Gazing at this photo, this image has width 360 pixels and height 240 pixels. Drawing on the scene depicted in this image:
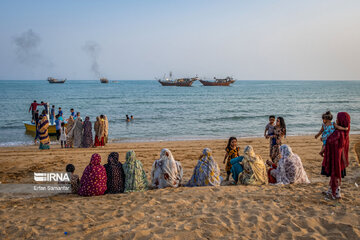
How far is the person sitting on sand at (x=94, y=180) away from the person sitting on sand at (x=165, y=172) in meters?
1.12

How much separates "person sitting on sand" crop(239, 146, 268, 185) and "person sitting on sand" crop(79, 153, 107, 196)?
2.95 m

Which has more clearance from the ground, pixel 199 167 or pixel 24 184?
A: pixel 199 167

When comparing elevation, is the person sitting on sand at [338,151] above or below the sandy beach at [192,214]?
above

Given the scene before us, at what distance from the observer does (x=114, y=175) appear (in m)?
5.85

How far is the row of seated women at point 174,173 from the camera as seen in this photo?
578 centimetres

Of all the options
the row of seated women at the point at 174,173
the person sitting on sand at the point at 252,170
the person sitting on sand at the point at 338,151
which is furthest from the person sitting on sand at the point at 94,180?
the person sitting on sand at the point at 338,151

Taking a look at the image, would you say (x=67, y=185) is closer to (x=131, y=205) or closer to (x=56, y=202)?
(x=56, y=202)

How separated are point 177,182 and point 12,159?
21.9ft

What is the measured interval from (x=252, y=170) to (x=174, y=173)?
167 cm

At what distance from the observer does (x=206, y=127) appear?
20.7m

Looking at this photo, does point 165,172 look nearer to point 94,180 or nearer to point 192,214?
point 94,180

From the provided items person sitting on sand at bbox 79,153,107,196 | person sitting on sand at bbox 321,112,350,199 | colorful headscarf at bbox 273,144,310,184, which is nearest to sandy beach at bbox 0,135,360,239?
person sitting on sand at bbox 79,153,107,196

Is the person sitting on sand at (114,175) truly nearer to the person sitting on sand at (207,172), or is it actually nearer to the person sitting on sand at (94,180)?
the person sitting on sand at (94,180)

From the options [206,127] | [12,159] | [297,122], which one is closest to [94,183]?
[12,159]
